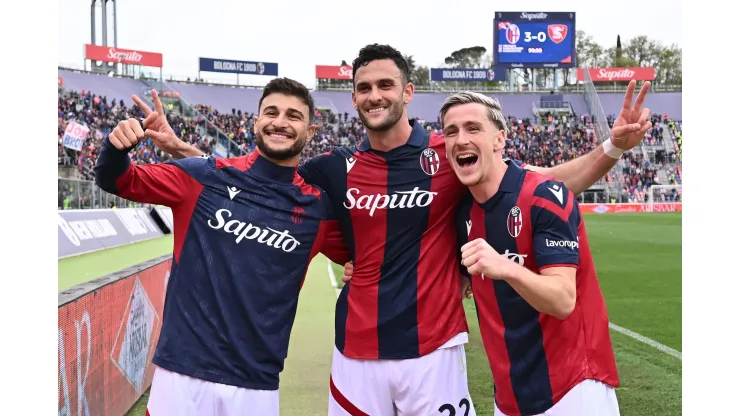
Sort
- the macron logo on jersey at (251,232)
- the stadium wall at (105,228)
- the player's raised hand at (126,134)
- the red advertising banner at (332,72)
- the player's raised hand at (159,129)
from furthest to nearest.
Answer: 1. the red advertising banner at (332,72)
2. the stadium wall at (105,228)
3. the player's raised hand at (159,129)
4. the macron logo on jersey at (251,232)
5. the player's raised hand at (126,134)

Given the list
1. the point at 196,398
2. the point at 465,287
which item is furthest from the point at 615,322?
the point at 196,398

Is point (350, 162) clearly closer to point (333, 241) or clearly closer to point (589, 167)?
point (333, 241)

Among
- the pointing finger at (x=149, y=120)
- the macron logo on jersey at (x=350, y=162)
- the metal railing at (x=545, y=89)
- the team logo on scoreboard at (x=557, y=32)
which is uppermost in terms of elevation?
the team logo on scoreboard at (x=557, y=32)

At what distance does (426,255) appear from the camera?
3.16m

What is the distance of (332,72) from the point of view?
5178 cm

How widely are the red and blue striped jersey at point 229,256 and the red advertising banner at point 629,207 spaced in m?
33.9

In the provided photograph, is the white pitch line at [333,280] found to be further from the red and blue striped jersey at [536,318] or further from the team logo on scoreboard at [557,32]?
the team logo on scoreboard at [557,32]

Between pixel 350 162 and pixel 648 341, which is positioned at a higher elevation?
pixel 350 162

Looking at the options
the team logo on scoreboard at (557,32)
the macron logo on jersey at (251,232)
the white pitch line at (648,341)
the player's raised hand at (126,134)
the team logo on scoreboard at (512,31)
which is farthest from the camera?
the team logo on scoreboard at (512,31)

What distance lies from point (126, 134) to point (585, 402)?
2.29 metres

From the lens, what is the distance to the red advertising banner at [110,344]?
131 inches

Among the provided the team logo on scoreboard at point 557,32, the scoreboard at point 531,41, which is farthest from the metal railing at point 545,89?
the team logo on scoreboard at point 557,32

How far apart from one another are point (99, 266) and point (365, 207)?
10301mm

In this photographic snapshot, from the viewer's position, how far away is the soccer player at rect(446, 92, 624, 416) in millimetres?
2551
